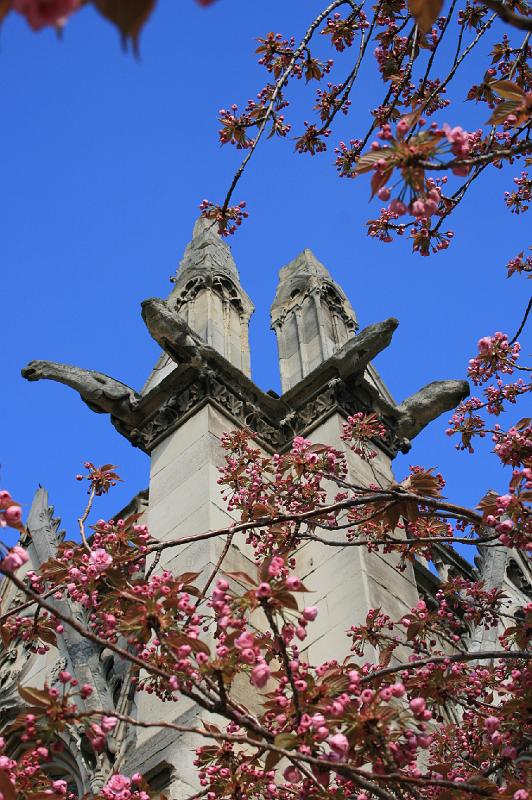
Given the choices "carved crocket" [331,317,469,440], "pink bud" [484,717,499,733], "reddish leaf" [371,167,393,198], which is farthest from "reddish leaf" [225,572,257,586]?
"carved crocket" [331,317,469,440]

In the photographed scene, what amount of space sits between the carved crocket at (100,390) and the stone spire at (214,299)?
1.07 meters

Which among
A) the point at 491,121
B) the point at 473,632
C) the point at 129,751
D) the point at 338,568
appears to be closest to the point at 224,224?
the point at 491,121

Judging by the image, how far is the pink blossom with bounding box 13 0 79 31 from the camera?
67.5 inches

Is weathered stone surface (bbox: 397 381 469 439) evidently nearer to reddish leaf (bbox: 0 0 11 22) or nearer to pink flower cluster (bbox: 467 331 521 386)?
pink flower cluster (bbox: 467 331 521 386)

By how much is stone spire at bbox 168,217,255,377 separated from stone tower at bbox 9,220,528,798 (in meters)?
0.02

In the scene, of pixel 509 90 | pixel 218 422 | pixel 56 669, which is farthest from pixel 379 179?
pixel 56 669

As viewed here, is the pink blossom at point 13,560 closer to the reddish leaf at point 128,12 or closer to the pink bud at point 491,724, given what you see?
the pink bud at point 491,724

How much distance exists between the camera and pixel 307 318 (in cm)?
1095

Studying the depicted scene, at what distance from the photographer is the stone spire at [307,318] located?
10.3 m

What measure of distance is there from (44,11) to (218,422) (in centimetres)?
695

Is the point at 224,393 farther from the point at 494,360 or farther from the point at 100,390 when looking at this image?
the point at 494,360

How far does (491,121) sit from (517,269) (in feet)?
11.1

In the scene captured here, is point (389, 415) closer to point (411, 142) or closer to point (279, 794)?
point (279, 794)

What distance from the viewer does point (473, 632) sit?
9.57m
